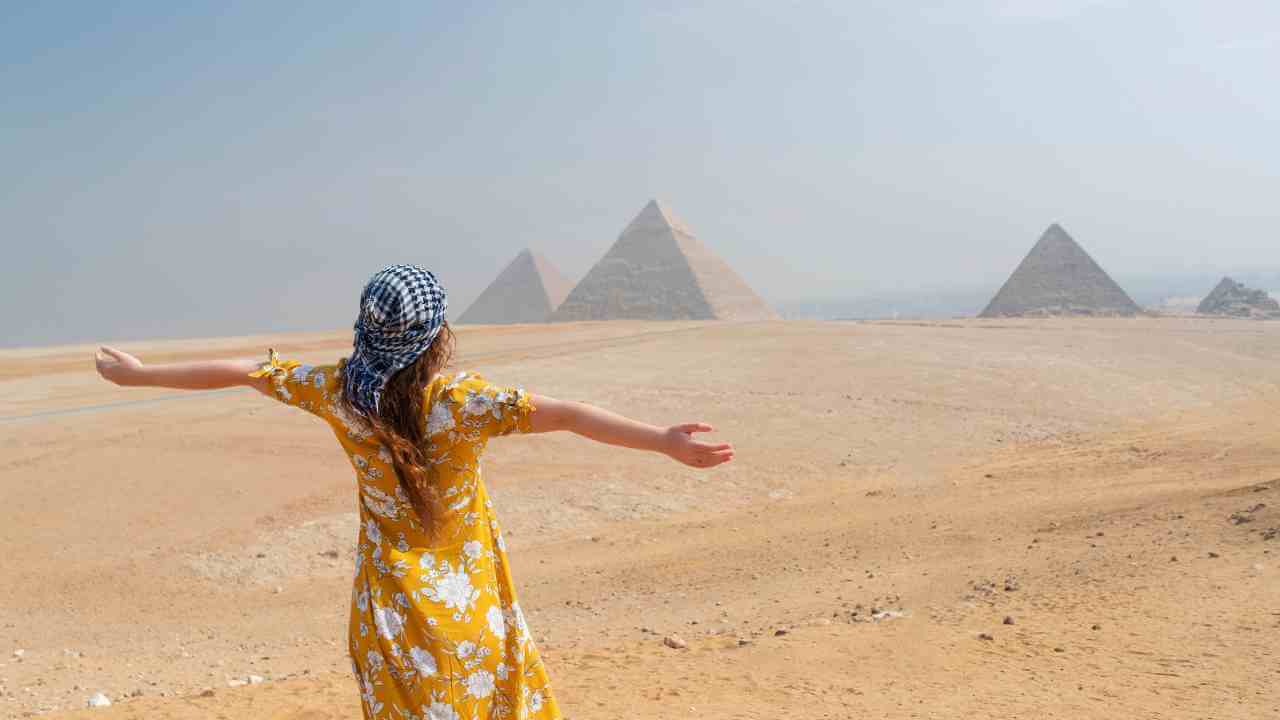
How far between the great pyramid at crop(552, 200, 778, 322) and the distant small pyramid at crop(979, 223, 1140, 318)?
766 inches

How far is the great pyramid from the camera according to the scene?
76.9 metres

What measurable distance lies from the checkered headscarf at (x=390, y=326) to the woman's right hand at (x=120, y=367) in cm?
78

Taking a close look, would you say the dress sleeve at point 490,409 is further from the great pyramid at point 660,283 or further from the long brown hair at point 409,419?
the great pyramid at point 660,283

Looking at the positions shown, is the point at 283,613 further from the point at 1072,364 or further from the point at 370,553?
the point at 1072,364

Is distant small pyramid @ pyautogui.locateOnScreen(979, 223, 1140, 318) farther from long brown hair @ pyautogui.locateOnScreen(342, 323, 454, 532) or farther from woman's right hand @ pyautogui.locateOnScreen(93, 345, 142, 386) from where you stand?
long brown hair @ pyautogui.locateOnScreen(342, 323, 454, 532)

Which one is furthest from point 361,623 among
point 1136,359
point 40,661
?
point 1136,359

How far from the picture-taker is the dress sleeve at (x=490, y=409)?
8.06 ft

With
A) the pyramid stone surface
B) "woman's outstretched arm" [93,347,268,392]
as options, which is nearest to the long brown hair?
"woman's outstretched arm" [93,347,268,392]

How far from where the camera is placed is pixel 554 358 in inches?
967

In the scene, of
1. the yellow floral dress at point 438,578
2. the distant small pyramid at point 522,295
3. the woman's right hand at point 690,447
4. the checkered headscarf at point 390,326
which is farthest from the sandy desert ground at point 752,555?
the distant small pyramid at point 522,295

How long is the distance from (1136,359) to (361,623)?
24202 mm

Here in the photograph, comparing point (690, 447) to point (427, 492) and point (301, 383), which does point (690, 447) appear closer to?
point (427, 492)

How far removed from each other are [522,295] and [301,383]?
92328 millimetres

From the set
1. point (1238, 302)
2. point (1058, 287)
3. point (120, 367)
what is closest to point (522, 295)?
point (1058, 287)
